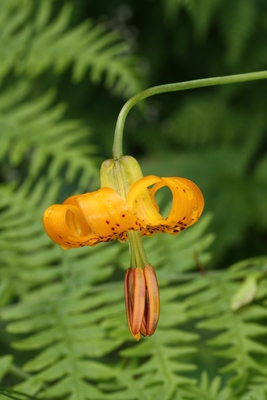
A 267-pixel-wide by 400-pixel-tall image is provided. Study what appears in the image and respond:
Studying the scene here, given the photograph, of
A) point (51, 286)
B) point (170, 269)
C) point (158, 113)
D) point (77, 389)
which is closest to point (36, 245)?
point (51, 286)

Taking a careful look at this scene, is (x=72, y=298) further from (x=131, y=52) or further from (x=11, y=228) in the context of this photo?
(x=131, y=52)

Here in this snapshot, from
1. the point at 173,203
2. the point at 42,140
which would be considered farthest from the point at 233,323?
the point at 42,140

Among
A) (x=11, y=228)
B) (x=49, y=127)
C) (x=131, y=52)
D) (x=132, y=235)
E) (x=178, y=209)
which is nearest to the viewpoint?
(x=178, y=209)

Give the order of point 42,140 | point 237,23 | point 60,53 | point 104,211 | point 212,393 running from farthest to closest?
point 237,23 < point 60,53 < point 42,140 < point 212,393 < point 104,211

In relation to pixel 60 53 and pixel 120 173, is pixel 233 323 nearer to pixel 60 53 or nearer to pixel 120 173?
pixel 120 173

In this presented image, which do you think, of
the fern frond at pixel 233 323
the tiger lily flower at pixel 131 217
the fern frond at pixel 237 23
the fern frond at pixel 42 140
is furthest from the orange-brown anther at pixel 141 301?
the fern frond at pixel 237 23

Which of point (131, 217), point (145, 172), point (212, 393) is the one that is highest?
point (145, 172)
